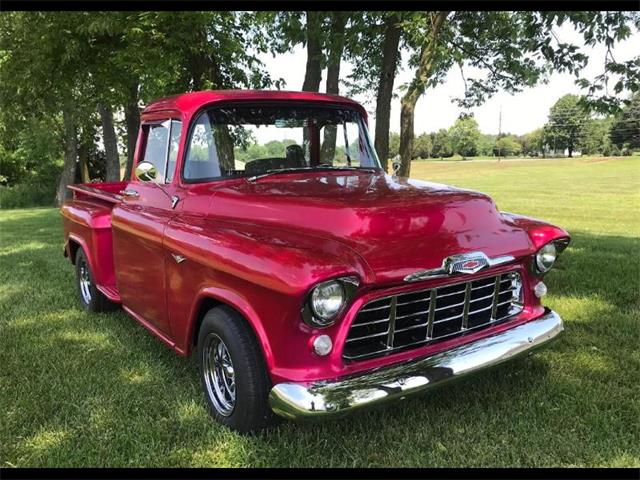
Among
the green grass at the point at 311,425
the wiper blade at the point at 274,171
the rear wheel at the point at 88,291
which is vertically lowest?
the green grass at the point at 311,425

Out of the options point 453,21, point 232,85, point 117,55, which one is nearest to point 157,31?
point 117,55

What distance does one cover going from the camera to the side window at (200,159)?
377 cm

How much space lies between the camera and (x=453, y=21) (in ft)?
29.2

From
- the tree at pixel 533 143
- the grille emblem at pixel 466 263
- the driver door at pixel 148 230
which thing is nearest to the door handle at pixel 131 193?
the driver door at pixel 148 230

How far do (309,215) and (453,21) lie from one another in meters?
A: 7.11

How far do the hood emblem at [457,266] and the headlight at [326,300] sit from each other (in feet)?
1.25

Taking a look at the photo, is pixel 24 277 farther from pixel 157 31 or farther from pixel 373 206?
pixel 373 206

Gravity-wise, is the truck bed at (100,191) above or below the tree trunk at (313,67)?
below

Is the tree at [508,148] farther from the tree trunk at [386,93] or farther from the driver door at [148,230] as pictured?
the driver door at [148,230]

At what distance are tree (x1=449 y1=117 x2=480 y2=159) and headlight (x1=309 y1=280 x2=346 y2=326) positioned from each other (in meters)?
72.8

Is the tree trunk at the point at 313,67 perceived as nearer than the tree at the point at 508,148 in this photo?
Yes

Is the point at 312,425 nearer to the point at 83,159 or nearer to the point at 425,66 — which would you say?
the point at 425,66

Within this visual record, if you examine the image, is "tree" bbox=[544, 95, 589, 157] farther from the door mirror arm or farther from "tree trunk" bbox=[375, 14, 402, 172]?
the door mirror arm

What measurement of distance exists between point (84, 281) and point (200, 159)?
2521 millimetres
